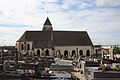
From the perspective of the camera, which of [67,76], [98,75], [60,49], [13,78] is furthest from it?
[60,49]

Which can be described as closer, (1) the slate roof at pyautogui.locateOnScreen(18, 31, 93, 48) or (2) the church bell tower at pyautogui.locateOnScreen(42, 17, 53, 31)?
(1) the slate roof at pyautogui.locateOnScreen(18, 31, 93, 48)

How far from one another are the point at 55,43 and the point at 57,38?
2.23 meters

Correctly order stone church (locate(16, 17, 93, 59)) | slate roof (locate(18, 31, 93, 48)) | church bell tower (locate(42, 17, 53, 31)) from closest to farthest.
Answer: stone church (locate(16, 17, 93, 59)) < slate roof (locate(18, 31, 93, 48)) < church bell tower (locate(42, 17, 53, 31))

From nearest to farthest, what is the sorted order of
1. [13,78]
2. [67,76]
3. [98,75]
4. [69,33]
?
[98,75]
[13,78]
[67,76]
[69,33]

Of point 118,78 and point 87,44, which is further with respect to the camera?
point 87,44

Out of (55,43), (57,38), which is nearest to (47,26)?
(57,38)

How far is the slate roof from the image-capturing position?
2547 inches

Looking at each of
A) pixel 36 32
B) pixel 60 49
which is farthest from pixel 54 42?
pixel 36 32

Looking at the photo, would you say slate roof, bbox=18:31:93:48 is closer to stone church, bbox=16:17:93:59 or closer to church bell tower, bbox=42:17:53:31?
stone church, bbox=16:17:93:59

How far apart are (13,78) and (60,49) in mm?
46256

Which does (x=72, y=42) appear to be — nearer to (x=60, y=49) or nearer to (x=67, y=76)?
(x=60, y=49)

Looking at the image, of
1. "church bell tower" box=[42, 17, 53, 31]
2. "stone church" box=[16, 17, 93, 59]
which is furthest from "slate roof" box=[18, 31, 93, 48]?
"church bell tower" box=[42, 17, 53, 31]

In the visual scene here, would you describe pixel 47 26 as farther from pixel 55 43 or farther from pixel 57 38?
pixel 55 43

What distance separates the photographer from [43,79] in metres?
18.6
